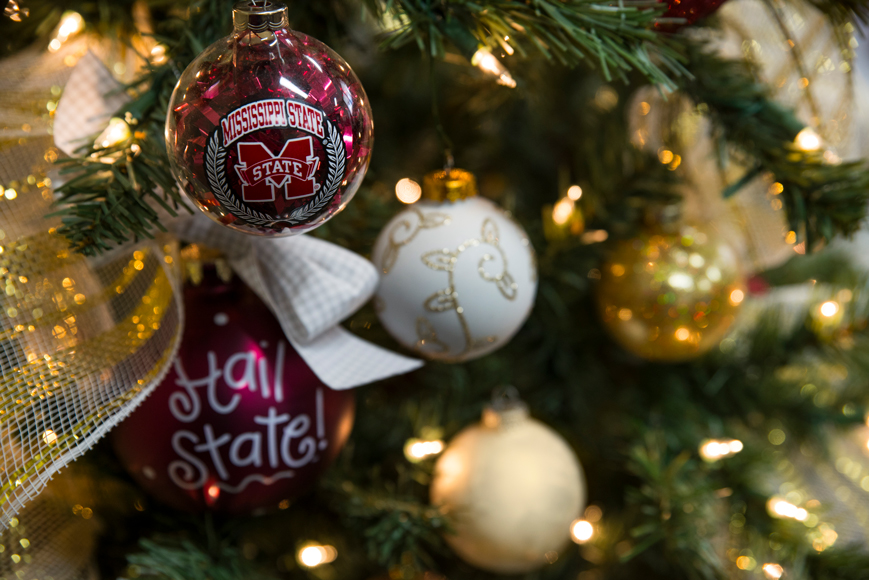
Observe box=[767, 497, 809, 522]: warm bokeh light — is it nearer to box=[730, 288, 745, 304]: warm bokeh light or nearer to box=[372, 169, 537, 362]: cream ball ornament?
box=[730, 288, 745, 304]: warm bokeh light

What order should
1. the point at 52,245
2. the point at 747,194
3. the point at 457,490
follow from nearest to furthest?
the point at 52,245 < the point at 457,490 < the point at 747,194

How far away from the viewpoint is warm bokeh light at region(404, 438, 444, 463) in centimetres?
59

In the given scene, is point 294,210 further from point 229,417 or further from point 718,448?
point 718,448

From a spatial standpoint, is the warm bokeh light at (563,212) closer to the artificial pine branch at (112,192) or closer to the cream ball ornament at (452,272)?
the cream ball ornament at (452,272)

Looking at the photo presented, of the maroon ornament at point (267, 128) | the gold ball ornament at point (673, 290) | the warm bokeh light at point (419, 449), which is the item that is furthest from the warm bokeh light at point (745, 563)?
the maroon ornament at point (267, 128)

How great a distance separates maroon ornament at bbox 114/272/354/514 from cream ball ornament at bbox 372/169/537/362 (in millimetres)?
92

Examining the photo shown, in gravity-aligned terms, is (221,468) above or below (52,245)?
below

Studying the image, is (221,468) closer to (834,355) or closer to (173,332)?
(173,332)

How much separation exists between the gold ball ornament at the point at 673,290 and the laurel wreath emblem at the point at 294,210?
15.2 inches

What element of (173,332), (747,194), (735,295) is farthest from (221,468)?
(747,194)

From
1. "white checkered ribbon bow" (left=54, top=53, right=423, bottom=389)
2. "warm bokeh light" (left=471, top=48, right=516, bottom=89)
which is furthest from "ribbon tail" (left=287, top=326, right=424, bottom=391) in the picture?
"warm bokeh light" (left=471, top=48, right=516, bottom=89)

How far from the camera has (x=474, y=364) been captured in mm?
689

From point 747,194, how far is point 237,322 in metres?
0.56

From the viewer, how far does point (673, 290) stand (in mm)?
597
